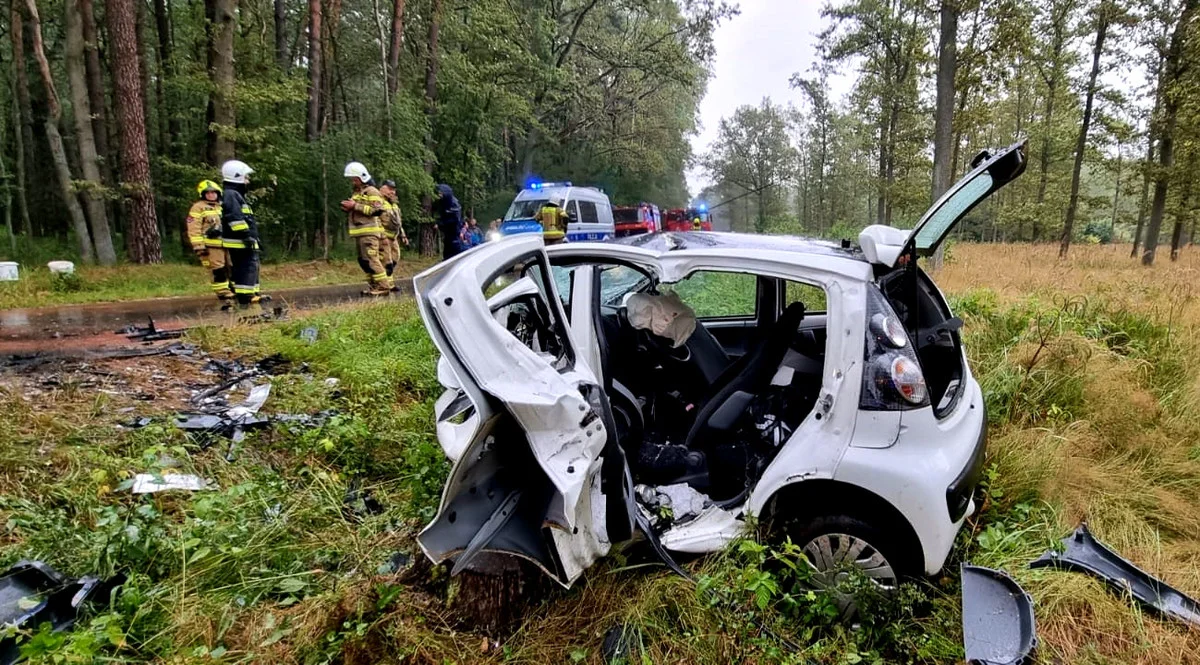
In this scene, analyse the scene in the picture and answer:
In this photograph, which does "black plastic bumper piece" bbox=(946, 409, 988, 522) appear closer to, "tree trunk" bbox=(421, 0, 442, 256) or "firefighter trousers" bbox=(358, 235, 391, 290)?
"firefighter trousers" bbox=(358, 235, 391, 290)

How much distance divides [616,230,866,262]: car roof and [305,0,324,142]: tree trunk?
13016 mm

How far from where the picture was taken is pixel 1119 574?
2.22m

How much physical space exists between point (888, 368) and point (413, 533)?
6.84ft

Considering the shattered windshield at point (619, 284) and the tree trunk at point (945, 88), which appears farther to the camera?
the tree trunk at point (945, 88)

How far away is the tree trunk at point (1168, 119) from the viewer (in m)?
11.5

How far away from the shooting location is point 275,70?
12805mm

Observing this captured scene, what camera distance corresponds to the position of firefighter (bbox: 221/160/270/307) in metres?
6.57

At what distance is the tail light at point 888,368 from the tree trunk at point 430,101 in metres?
15.6

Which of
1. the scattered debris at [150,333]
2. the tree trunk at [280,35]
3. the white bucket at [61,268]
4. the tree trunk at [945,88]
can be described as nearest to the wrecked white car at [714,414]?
the scattered debris at [150,333]

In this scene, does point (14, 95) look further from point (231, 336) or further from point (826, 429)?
point (826, 429)

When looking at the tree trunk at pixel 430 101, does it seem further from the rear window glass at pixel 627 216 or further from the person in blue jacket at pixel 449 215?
the rear window glass at pixel 627 216

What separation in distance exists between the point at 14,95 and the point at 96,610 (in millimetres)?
19608

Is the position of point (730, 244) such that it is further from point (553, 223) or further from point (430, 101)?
point (430, 101)

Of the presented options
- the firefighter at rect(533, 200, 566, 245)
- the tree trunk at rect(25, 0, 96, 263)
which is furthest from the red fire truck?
the tree trunk at rect(25, 0, 96, 263)
